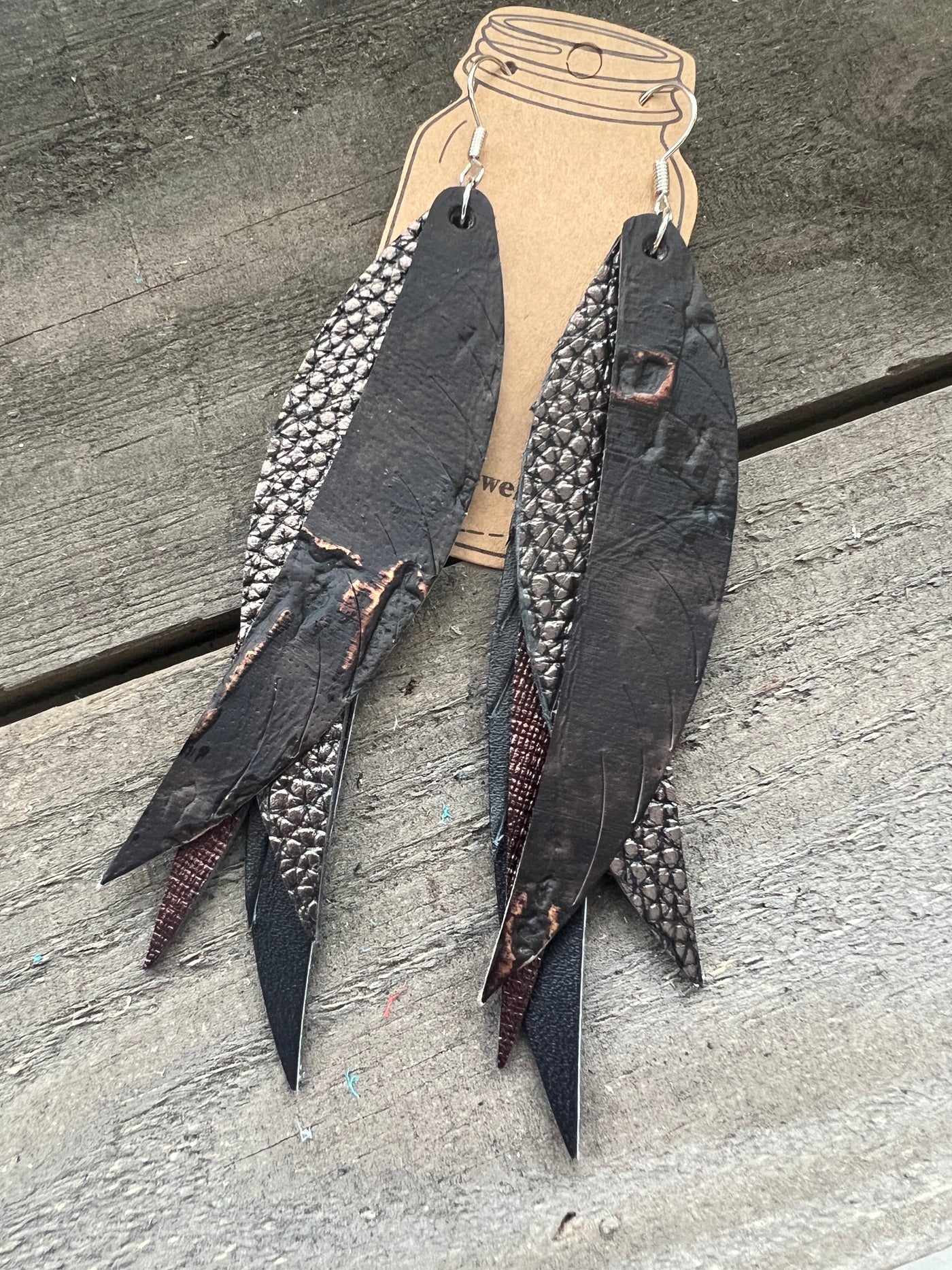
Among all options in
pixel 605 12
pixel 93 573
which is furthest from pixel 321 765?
pixel 605 12

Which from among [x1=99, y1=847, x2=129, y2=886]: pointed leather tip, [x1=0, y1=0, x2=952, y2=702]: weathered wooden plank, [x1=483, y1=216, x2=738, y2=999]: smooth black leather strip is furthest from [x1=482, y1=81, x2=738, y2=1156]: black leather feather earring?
[x1=99, y1=847, x2=129, y2=886]: pointed leather tip

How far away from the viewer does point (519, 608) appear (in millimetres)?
603

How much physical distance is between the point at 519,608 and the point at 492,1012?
0.29 meters

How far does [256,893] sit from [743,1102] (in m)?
0.37

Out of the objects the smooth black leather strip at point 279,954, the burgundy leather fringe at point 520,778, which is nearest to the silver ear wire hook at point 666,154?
the burgundy leather fringe at point 520,778

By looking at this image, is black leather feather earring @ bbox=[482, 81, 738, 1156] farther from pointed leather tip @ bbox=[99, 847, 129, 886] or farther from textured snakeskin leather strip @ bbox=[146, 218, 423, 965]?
pointed leather tip @ bbox=[99, 847, 129, 886]

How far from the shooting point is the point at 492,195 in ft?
2.15

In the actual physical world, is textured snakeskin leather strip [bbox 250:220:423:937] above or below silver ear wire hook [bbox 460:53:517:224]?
below

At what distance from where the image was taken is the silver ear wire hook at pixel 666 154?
645mm

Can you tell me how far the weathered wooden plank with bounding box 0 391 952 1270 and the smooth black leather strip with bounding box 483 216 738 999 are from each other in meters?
0.07

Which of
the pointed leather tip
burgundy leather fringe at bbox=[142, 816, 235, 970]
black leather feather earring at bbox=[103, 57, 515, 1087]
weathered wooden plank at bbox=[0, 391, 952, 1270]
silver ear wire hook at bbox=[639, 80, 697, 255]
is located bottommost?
weathered wooden plank at bbox=[0, 391, 952, 1270]

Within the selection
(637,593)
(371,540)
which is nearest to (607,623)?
(637,593)

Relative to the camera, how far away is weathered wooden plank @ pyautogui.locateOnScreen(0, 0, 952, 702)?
68 cm

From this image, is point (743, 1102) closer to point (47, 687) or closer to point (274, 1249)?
point (274, 1249)
